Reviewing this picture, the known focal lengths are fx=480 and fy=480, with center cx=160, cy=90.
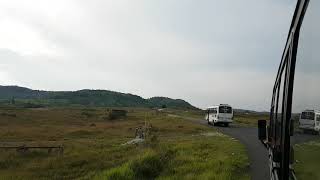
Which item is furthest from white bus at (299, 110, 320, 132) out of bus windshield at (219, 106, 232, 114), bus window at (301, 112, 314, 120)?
bus windshield at (219, 106, 232, 114)

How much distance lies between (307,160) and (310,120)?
1.75 feet

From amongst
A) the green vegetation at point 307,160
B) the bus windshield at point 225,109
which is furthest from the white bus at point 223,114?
the green vegetation at point 307,160

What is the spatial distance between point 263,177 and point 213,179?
79.9 inches

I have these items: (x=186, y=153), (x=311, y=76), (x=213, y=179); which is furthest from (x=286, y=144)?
(x=186, y=153)

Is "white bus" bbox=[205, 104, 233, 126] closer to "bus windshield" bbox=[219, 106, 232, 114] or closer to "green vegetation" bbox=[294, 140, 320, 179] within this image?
"bus windshield" bbox=[219, 106, 232, 114]

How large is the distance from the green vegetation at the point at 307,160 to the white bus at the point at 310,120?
14cm

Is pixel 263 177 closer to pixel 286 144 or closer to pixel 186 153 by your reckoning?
pixel 186 153

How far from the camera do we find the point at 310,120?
418 centimetres

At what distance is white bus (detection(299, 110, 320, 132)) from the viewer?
12.7 ft

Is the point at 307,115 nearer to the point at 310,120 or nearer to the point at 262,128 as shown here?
the point at 310,120

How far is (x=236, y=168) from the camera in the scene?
19.7 m

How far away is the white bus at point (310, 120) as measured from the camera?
386 cm

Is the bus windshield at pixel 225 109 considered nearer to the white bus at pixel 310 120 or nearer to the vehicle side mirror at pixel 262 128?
the vehicle side mirror at pixel 262 128

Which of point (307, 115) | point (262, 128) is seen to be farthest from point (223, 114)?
point (307, 115)
